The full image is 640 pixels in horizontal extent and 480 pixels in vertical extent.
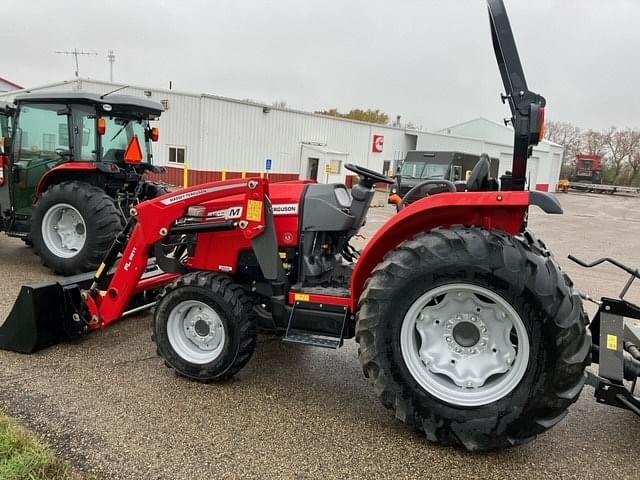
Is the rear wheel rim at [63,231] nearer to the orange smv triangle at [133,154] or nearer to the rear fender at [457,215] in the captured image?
the orange smv triangle at [133,154]

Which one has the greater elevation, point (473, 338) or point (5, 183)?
point (5, 183)

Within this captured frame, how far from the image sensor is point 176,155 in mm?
19328

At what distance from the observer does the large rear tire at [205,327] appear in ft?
10.6

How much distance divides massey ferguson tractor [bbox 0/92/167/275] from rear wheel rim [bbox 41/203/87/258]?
0.04 ft

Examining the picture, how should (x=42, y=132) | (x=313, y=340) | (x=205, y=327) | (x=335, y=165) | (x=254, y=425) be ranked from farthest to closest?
1. (x=335, y=165)
2. (x=42, y=132)
3. (x=205, y=327)
4. (x=313, y=340)
5. (x=254, y=425)

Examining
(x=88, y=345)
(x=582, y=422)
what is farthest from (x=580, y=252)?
(x=88, y=345)

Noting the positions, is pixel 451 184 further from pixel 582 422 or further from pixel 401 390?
pixel 582 422

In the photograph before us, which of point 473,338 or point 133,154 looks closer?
point 473,338

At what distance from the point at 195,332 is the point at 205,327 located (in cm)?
9

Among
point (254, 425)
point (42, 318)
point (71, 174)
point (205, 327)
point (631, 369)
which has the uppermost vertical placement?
point (71, 174)

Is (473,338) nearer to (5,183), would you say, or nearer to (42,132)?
(42,132)

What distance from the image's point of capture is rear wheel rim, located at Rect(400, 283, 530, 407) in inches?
103

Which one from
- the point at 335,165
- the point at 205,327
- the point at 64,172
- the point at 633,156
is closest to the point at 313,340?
the point at 205,327

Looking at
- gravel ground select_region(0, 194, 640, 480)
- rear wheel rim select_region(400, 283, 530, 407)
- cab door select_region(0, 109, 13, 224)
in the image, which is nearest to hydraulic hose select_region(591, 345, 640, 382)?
gravel ground select_region(0, 194, 640, 480)
